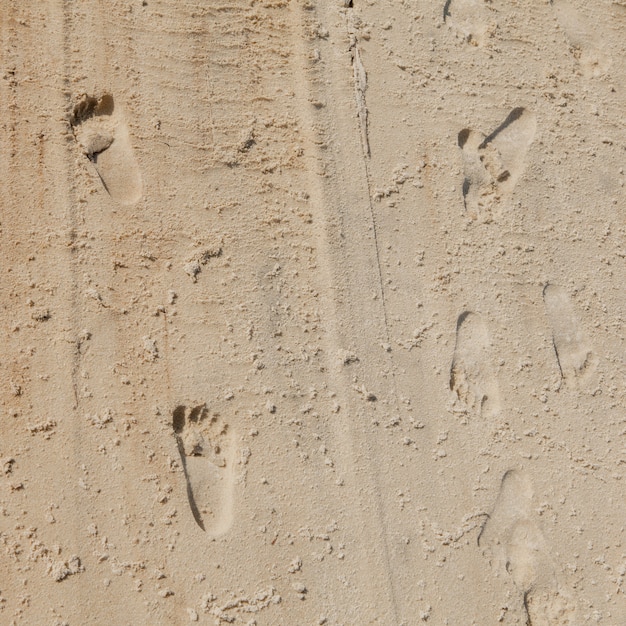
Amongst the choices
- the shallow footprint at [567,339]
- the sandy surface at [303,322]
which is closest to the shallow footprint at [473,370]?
the sandy surface at [303,322]

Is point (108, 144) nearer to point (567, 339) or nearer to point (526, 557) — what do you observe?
point (567, 339)

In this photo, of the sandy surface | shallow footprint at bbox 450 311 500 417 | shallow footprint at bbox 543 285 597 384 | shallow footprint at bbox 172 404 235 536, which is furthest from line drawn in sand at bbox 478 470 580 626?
shallow footprint at bbox 172 404 235 536

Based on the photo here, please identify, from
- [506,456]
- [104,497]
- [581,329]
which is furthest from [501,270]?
[104,497]

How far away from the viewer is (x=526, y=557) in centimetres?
176

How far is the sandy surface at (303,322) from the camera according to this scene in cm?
168

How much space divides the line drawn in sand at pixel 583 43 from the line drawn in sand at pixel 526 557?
1.24 meters

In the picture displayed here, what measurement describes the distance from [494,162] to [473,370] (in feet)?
1.97

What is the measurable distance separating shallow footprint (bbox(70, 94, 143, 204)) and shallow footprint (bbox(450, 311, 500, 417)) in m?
0.95

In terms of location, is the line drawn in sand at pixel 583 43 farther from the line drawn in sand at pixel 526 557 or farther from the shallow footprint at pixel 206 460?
the shallow footprint at pixel 206 460

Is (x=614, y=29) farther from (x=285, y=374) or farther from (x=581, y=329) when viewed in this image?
(x=285, y=374)

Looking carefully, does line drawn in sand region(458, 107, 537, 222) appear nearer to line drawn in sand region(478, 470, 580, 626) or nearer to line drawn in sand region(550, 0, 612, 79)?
line drawn in sand region(550, 0, 612, 79)

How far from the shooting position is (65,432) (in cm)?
167

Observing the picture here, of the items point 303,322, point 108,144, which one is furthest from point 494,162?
point 108,144

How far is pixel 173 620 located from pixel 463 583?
73 cm
